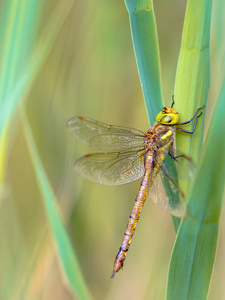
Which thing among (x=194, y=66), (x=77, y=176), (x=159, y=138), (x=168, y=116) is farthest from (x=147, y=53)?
(x=77, y=176)

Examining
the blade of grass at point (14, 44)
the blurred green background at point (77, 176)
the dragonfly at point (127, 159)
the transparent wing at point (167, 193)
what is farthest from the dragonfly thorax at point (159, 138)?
Result: the blade of grass at point (14, 44)

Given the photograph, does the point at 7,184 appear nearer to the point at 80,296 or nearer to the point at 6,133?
the point at 6,133

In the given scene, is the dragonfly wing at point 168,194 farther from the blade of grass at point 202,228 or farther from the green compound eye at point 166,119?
the green compound eye at point 166,119

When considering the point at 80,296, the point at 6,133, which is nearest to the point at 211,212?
the point at 80,296

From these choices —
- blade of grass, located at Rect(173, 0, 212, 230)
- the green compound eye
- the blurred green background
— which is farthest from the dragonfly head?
the blurred green background

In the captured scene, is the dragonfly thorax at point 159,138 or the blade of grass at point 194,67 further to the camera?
the dragonfly thorax at point 159,138

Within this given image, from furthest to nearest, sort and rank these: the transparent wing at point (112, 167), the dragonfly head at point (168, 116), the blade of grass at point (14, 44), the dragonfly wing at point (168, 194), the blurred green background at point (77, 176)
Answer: the blurred green background at point (77, 176) → the transparent wing at point (112, 167) → the blade of grass at point (14, 44) → the dragonfly head at point (168, 116) → the dragonfly wing at point (168, 194)

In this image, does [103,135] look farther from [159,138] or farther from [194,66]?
[194,66]
